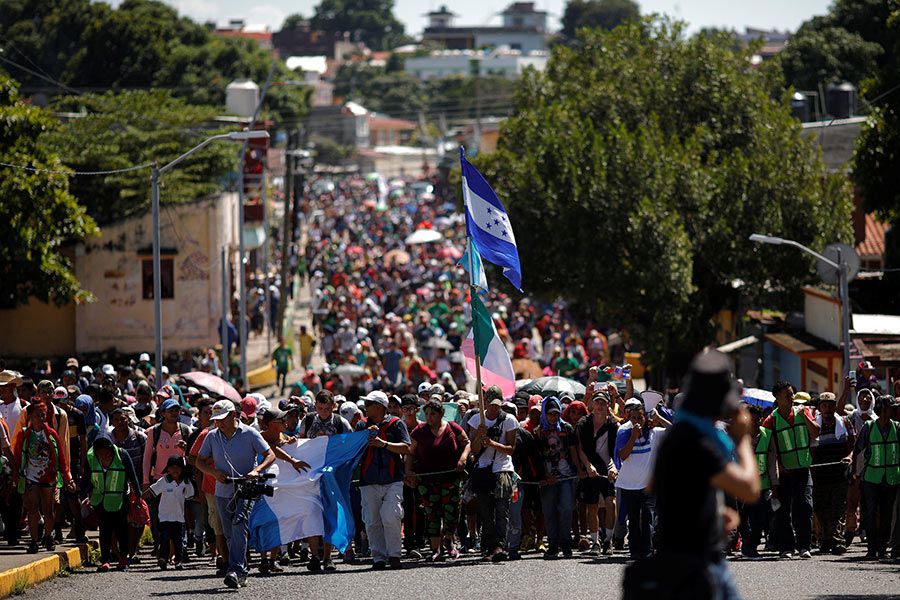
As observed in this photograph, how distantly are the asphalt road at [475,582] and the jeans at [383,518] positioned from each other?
0.23 m

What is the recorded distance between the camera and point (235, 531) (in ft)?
44.3

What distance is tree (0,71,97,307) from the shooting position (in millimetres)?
30567

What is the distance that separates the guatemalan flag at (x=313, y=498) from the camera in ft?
47.2

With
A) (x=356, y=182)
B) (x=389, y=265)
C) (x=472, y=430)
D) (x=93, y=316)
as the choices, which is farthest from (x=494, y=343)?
(x=356, y=182)

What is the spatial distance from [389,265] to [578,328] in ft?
48.9

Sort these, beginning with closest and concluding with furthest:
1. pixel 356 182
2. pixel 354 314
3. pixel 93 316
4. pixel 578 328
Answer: pixel 93 316 → pixel 354 314 → pixel 578 328 → pixel 356 182

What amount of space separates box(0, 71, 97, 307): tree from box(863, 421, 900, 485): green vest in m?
18.7

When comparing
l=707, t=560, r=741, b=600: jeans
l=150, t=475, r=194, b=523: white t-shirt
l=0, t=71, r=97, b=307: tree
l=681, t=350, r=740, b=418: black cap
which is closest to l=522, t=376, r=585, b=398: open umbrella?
l=150, t=475, r=194, b=523: white t-shirt

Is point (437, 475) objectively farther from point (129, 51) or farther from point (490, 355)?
point (129, 51)

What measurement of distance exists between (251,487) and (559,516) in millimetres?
3132

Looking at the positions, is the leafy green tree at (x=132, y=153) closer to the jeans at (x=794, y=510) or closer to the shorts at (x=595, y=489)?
the shorts at (x=595, y=489)

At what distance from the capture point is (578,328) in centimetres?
4812

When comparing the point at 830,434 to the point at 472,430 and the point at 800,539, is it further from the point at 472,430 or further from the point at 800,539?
the point at 472,430

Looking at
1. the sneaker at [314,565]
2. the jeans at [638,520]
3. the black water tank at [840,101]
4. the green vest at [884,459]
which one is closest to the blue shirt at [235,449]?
the sneaker at [314,565]
